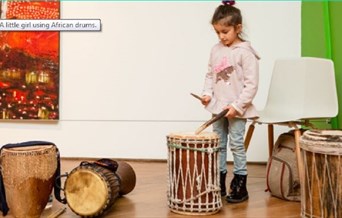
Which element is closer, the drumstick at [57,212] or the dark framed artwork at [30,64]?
the drumstick at [57,212]

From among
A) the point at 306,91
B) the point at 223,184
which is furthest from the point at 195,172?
the point at 306,91

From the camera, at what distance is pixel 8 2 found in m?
3.51

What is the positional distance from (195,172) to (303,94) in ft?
3.11

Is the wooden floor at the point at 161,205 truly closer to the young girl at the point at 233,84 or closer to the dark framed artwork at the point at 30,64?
the young girl at the point at 233,84

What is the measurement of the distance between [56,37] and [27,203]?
1788mm

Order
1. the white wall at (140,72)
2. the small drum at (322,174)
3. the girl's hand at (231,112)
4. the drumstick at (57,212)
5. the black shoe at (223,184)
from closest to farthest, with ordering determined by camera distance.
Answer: the small drum at (322,174) < the drumstick at (57,212) < the girl's hand at (231,112) < the black shoe at (223,184) < the white wall at (140,72)

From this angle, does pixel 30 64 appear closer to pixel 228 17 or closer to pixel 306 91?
pixel 228 17

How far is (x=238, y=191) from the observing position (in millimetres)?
2410

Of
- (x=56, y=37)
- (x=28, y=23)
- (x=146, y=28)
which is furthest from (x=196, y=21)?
(x=28, y=23)

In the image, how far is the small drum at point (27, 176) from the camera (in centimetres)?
201

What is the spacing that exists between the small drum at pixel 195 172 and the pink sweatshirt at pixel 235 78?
284 millimetres

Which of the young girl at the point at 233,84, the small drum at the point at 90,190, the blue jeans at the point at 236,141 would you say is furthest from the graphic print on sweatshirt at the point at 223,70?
the small drum at the point at 90,190

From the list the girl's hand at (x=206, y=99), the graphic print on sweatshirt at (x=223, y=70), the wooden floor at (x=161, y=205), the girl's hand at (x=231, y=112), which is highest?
the graphic print on sweatshirt at (x=223, y=70)

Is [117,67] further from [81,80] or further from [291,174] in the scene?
[291,174]
